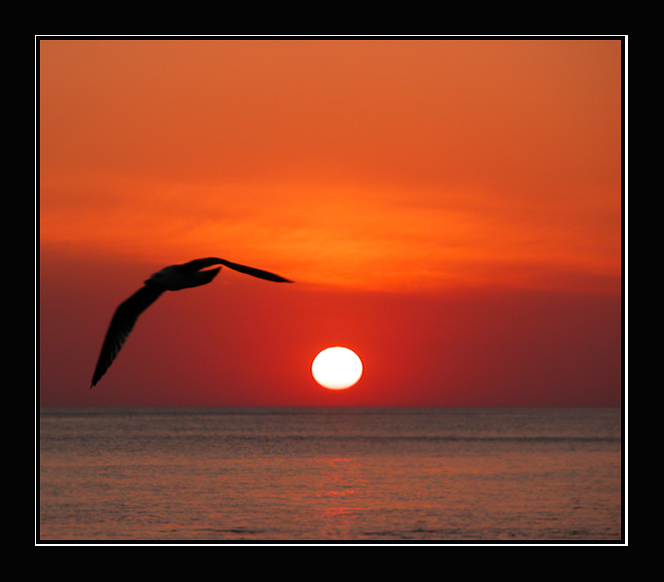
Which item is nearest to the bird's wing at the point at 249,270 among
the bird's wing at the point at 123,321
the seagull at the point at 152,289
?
the seagull at the point at 152,289

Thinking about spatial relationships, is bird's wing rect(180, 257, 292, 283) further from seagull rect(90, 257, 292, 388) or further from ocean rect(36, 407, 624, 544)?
ocean rect(36, 407, 624, 544)

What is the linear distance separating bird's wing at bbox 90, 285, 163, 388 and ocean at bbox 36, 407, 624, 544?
1.89 m

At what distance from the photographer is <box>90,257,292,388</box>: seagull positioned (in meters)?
8.86

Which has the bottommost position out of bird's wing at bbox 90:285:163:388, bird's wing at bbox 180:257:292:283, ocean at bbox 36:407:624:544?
A: ocean at bbox 36:407:624:544

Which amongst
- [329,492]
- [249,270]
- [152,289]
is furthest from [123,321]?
[329,492]

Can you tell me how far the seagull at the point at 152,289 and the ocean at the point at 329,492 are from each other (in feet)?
6.42

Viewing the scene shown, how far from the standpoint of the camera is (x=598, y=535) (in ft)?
87.8

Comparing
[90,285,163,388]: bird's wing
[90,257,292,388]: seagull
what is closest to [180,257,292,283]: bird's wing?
[90,257,292,388]: seagull

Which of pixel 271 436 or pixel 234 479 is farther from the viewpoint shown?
pixel 271 436

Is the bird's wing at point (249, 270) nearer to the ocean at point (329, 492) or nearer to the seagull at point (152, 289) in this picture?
the seagull at point (152, 289)

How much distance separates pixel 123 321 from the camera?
11266 millimetres
